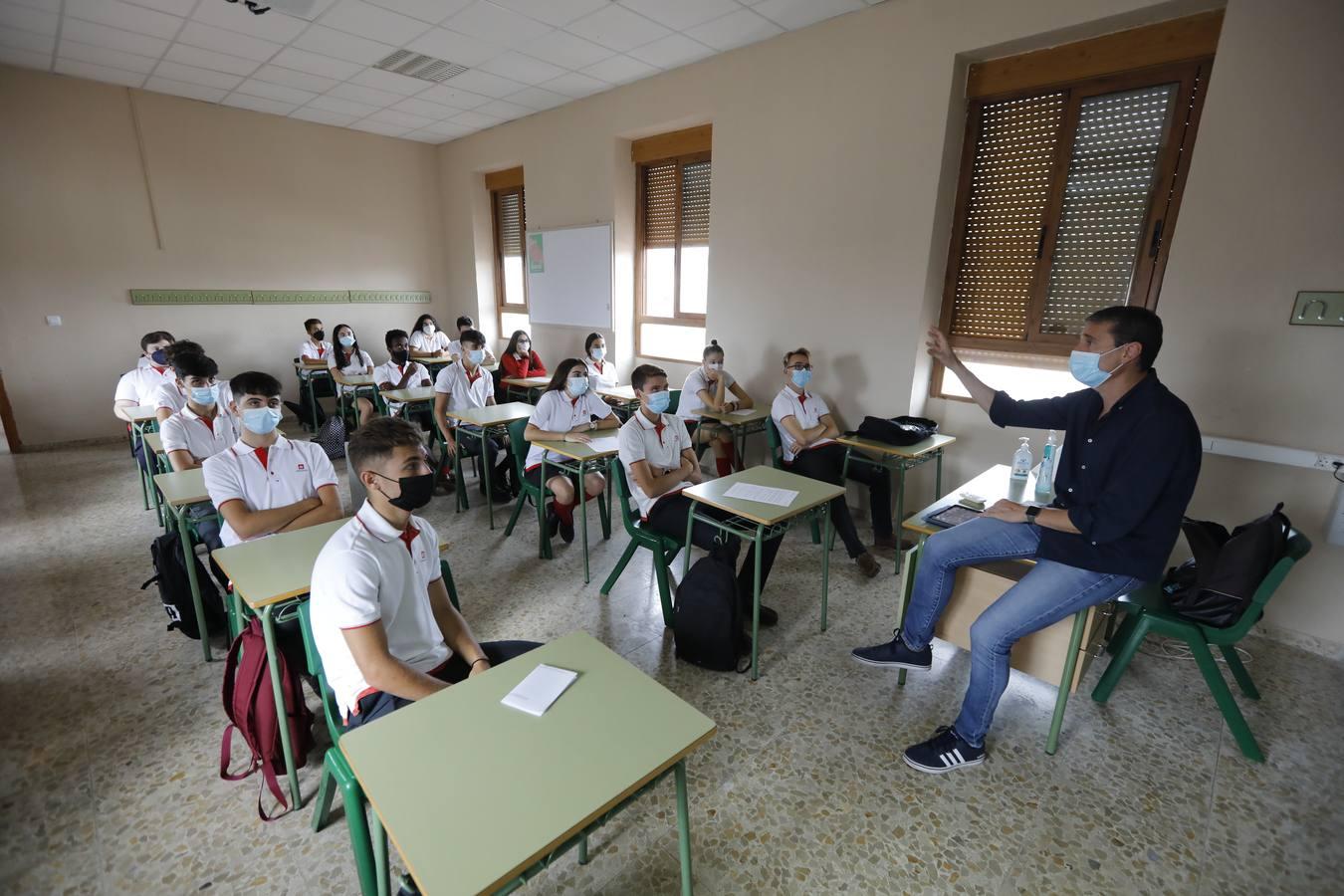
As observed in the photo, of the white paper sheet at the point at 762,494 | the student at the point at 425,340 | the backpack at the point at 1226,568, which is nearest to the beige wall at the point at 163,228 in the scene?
the student at the point at 425,340

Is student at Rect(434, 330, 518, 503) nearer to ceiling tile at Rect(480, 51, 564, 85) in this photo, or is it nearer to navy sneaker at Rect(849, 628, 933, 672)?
→ ceiling tile at Rect(480, 51, 564, 85)

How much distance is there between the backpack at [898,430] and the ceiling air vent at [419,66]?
443 cm

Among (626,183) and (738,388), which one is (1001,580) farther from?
(626,183)

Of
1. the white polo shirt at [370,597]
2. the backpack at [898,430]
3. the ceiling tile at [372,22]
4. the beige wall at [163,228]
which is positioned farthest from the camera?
the beige wall at [163,228]

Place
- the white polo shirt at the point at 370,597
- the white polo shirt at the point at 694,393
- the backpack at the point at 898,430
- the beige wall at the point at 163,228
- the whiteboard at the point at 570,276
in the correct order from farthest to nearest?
the whiteboard at the point at 570,276 → the beige wall at the point at 163,228 → the white polo shirt at the point at 694,393 → the backpack at the point at 898,430 → the white polo shirt at the point at 370,597

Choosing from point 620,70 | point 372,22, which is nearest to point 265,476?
point 372,22

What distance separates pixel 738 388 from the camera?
189 inches

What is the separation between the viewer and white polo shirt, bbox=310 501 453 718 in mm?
1391

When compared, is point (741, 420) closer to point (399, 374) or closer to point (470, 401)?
point (470, 401)

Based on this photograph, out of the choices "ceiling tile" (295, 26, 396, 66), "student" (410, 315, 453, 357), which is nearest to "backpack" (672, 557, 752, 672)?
"ceiling tile" (295, 26, 396, 66)

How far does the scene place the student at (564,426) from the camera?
144 inches

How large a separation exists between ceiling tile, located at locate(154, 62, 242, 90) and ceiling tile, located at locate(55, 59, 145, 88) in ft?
0.94

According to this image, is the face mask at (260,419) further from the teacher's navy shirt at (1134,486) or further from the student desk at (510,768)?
the teacher's navy shirt at (1134,486)

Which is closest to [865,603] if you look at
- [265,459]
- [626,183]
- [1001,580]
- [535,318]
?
[1001,580]
